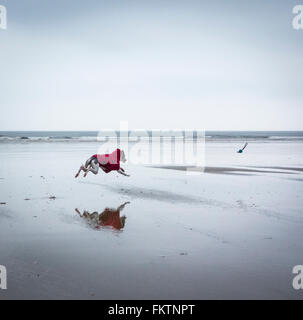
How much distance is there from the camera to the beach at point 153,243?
5.25m

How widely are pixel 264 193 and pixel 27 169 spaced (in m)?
12.7

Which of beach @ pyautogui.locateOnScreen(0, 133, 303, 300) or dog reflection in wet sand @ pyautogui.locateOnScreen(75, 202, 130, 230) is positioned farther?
dog reflection in wet sand @ pyautogui.locateOnScreen(75, 202, 130, 230)

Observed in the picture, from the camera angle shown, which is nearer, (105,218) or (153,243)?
(153,243)

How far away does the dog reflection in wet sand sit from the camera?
8498 mm

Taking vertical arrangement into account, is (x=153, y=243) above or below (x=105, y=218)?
below

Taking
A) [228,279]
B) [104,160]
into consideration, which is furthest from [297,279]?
[104,160]

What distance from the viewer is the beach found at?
525 cm

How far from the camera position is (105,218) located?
9.17 m

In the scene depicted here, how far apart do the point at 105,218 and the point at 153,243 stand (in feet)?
7.66

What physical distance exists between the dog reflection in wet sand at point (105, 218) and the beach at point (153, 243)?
150 millimetres

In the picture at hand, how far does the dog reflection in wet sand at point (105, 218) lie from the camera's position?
27.9 ft

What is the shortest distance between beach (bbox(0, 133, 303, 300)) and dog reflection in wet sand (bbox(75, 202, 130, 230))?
0.49 feet

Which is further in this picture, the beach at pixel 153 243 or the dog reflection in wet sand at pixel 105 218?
the dog reflection in wet sand at pixel 105 218
